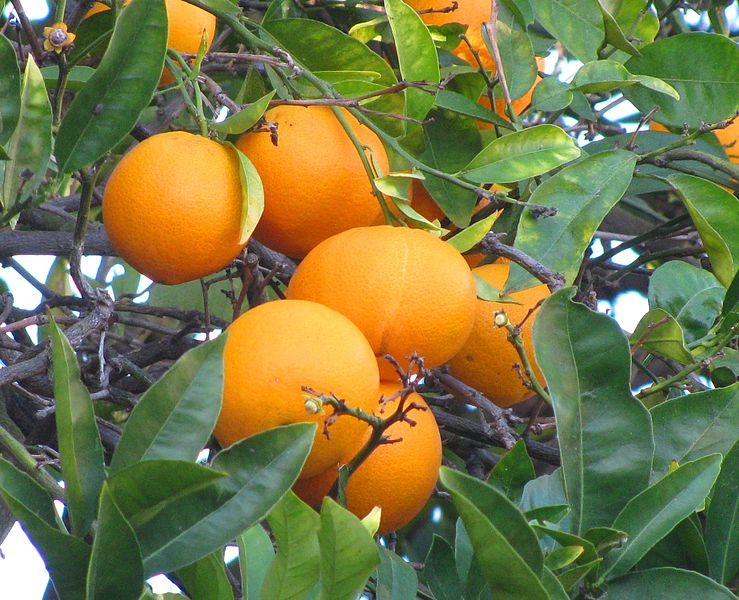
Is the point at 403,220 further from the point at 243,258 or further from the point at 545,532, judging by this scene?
the point at 545,532

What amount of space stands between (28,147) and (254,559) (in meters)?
0.44

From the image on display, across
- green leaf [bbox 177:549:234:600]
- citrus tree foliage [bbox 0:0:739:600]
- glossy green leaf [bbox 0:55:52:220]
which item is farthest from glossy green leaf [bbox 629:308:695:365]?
glossy green leaf [bbox 0:55:52:220]

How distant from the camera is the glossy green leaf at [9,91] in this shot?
0.95 meters

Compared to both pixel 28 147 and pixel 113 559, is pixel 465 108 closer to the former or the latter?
pixel 28 147

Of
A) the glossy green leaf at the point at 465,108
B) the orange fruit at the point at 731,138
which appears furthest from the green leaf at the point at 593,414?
the orange fruit at the point at 731,138

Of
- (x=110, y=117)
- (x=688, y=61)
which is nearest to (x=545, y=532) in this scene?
(x=110, y=117)

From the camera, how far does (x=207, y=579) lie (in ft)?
2.81

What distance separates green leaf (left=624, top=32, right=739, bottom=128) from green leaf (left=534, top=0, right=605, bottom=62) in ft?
0.24

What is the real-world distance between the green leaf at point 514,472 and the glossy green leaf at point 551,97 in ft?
1.52

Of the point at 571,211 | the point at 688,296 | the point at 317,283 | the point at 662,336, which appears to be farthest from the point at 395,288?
the point at 688,296

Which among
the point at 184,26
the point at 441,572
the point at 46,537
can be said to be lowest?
the point at 441,572

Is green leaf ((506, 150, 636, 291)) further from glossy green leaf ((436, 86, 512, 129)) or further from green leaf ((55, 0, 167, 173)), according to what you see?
green leaf ((55, 0, 167, 173))

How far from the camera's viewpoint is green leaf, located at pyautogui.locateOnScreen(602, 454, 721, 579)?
0.87 meters

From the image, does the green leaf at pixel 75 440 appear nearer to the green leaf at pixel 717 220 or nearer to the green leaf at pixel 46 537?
the green leaf at pixel 46 537
